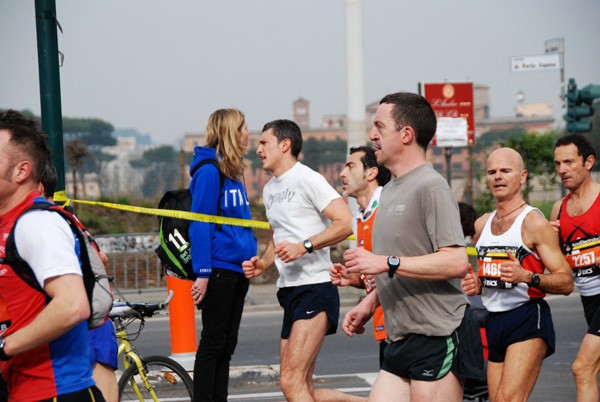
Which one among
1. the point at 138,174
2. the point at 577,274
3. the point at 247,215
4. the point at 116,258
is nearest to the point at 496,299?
the point at 577,274

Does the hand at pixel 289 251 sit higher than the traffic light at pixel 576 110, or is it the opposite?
the traffic light at pixel 576 110

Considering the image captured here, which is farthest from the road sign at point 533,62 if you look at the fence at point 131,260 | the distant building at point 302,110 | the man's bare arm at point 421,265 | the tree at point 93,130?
the distant building at point 302,110

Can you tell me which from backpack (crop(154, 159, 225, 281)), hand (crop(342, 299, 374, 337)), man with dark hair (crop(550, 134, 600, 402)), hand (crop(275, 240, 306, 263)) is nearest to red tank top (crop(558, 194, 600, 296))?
man with dark hair (crop(550, 134, 600, 402))

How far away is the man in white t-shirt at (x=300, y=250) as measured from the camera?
5.46 metres

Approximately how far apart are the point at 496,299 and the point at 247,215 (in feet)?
6.55

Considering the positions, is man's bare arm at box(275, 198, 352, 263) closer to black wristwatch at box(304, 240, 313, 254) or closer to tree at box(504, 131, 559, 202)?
black wristwatch at box(304, 240, 313, 254)

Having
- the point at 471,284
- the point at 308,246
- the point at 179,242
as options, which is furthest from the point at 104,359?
the point at 471,284

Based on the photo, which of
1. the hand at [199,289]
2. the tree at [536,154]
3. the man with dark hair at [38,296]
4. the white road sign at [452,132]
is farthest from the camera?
the tree at [536,154]

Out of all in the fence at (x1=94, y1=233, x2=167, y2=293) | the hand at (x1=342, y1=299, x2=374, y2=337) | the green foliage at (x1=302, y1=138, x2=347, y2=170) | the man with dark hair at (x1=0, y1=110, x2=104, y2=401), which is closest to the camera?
the man with dark hair at (x1=0, y1=110, x2=104, y2=401)

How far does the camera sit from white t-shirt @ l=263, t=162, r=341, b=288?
18.6 ft

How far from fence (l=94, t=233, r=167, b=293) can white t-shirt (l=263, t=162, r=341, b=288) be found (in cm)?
1006

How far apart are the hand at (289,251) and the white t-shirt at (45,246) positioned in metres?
2.51

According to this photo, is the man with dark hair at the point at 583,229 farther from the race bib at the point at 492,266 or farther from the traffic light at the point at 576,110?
the traffic light at the point at 576,110

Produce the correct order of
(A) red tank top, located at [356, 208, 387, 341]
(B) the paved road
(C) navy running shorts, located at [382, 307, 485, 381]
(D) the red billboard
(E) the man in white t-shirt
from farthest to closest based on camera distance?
(D) the red billboard
(B) the paved road
(E) the man in white t-shirt
(A) red tank top, located at [356, 208, 387, 341]
(C) navy running shorts, located at [382, 307, 485, 381]
